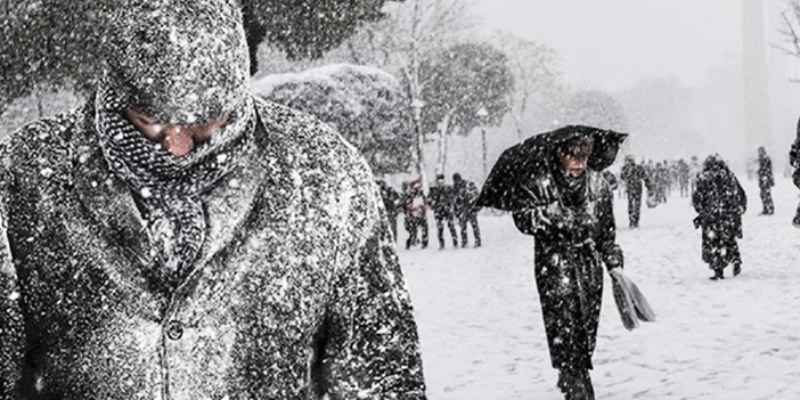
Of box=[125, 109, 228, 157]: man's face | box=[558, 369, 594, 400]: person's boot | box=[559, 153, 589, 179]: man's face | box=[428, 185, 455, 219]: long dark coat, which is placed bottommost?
box=[558, 369, 594, 400]: person's boot

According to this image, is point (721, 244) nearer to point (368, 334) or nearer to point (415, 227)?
point (415, 227)

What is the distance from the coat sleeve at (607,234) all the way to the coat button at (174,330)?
16.2 feet

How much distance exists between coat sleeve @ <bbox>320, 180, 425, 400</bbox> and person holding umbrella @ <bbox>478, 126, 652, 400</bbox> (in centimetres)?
447

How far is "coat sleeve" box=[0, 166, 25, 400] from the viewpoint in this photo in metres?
1.72

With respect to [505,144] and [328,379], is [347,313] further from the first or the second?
[505,144]

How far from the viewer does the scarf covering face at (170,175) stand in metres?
1.68

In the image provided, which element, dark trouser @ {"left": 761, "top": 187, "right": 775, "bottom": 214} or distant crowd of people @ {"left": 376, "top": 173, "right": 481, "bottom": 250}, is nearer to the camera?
distant crowd of people @ {"left": 376, "top": 173, "right": 481, "bottom": 250}

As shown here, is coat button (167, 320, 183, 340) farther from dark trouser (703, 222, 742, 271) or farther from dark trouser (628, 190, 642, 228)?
dark trouser (628, 190, 642, 228)

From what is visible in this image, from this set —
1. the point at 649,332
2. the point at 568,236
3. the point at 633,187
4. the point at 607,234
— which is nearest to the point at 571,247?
the point at 568,236

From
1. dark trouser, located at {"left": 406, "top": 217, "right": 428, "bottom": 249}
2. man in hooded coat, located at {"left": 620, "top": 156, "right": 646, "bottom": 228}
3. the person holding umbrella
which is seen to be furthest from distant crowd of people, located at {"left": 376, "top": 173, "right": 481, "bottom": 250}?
the person holding umbrella

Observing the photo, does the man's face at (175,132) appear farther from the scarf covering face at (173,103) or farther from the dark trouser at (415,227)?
the dark trouser at (415,227)

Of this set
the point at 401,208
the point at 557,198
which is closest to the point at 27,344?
the point at 557,198

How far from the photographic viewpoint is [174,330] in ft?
5.65

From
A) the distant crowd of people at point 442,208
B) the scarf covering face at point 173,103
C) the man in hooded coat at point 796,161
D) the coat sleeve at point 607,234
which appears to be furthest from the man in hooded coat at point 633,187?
the scarf covering face at point 173,103
